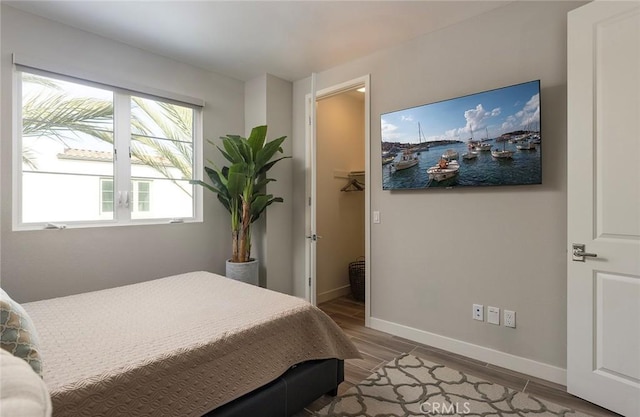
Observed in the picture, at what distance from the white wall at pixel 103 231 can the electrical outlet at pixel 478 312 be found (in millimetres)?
2498

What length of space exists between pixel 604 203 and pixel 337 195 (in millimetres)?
2709

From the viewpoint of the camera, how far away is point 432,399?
1.88 meters

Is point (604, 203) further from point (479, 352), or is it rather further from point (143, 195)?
point (143, 195)

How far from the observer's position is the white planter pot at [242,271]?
3.08 metres

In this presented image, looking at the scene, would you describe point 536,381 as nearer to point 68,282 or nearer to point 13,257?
point 68,282

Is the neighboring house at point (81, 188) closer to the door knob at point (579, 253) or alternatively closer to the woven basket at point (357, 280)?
the woven basket at point (357, 280)

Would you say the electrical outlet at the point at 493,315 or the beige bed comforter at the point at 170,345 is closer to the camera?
the beige bed comforter at the point at 170,345

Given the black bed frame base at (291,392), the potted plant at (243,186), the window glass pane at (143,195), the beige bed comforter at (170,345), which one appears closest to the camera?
the beige bed comforter at (170,345)

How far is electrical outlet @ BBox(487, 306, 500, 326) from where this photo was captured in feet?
7.60

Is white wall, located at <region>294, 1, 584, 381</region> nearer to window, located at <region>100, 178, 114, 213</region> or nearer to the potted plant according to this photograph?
the potted plant

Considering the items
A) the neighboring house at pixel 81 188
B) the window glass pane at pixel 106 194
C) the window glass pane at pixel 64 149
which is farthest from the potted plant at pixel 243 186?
the window glass pane at pixel 64 149

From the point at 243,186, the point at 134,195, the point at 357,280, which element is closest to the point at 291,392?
the point at 243,186

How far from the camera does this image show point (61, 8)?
2248 millimetres

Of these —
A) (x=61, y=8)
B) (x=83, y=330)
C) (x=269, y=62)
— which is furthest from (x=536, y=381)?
(x=61, y=8)
